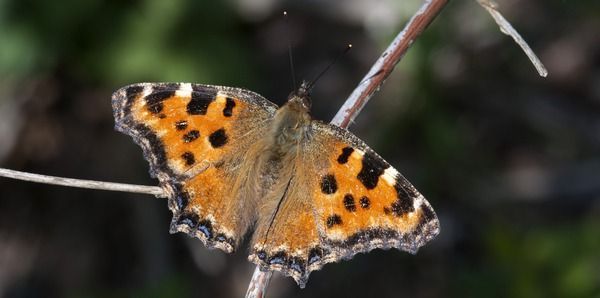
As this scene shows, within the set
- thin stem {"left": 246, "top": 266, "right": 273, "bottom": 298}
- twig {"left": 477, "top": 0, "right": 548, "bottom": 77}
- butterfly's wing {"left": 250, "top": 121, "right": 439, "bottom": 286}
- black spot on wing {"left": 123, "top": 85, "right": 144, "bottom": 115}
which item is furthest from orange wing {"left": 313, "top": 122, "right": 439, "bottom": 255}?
black spot on wing {"left": 123, "top": 85, "right": 144, "bottom": 115}

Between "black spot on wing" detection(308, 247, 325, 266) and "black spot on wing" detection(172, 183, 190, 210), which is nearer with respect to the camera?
"black spot on wing" detection(308, 247, 325, 266)

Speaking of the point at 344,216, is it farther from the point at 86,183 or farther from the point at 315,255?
the point at 86,183

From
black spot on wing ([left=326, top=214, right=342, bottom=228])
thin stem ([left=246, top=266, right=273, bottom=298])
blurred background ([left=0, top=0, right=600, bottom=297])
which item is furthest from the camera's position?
blurred background ([left=0, top=0, right=600, bottom=297])

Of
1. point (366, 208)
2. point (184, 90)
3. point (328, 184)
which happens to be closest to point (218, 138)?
point (184, 90)

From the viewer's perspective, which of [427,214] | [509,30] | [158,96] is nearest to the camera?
[509,30]

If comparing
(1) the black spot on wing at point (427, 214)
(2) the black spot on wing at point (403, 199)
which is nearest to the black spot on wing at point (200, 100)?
(2) the black spot on wing at point (403, 199)

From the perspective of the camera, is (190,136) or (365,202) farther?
(190,136)

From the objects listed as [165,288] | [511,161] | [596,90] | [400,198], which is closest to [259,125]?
[400,198]

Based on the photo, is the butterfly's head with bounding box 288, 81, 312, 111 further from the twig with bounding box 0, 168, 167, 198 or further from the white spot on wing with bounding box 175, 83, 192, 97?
the twig with bounding box 0, 168, 167, 198
